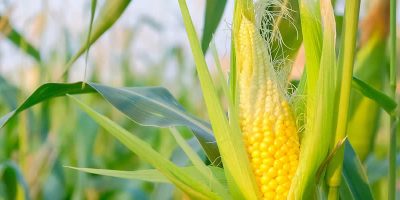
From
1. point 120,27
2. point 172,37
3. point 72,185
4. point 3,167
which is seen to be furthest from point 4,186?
point 172,37

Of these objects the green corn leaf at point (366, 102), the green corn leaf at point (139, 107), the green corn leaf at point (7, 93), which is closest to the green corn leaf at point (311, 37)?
the green corn leaf at point (139, 107)

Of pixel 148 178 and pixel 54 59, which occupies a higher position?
pixel 148 178

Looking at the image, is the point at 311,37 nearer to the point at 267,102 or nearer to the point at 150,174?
the point at 267,102

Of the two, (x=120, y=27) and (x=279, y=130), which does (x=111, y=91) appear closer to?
(x=279, y=130)

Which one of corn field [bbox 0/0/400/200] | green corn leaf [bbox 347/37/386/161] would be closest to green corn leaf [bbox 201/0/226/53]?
corn field [bbox 0/0/400/200]

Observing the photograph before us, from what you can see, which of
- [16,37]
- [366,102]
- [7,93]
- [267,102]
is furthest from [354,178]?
[7,93]

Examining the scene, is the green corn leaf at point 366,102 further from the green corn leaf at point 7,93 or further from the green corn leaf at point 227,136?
the green corn leaf at point 7,93

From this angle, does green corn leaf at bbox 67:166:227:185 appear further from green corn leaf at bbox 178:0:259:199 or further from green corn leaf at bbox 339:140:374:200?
green corn leaf at bbox 339:140:374:200
